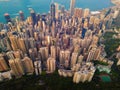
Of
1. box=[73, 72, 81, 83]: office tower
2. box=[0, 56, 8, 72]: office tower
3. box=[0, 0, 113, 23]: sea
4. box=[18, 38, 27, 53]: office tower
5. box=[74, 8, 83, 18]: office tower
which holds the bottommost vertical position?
box=[73, 72, 81, 83]: office tower

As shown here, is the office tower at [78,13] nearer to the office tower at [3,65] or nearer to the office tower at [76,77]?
the office tower at [76,77]

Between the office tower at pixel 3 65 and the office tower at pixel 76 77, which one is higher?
the office tower at pixel 3 65

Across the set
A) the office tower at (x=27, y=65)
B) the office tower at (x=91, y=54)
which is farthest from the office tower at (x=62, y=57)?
the office tower at (x=27, y=65)

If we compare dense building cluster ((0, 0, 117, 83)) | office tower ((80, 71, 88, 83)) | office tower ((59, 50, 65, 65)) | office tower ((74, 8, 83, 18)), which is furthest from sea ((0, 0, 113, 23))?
office tower ((80, 71, 88, 83))

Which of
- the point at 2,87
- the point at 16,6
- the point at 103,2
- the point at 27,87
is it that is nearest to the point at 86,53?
the point at 27,87

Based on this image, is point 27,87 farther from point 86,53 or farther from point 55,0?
point 55,0

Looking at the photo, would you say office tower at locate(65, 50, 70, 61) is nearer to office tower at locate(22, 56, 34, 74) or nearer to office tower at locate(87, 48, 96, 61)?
office tower at locate(87, 48, 96, 61)
